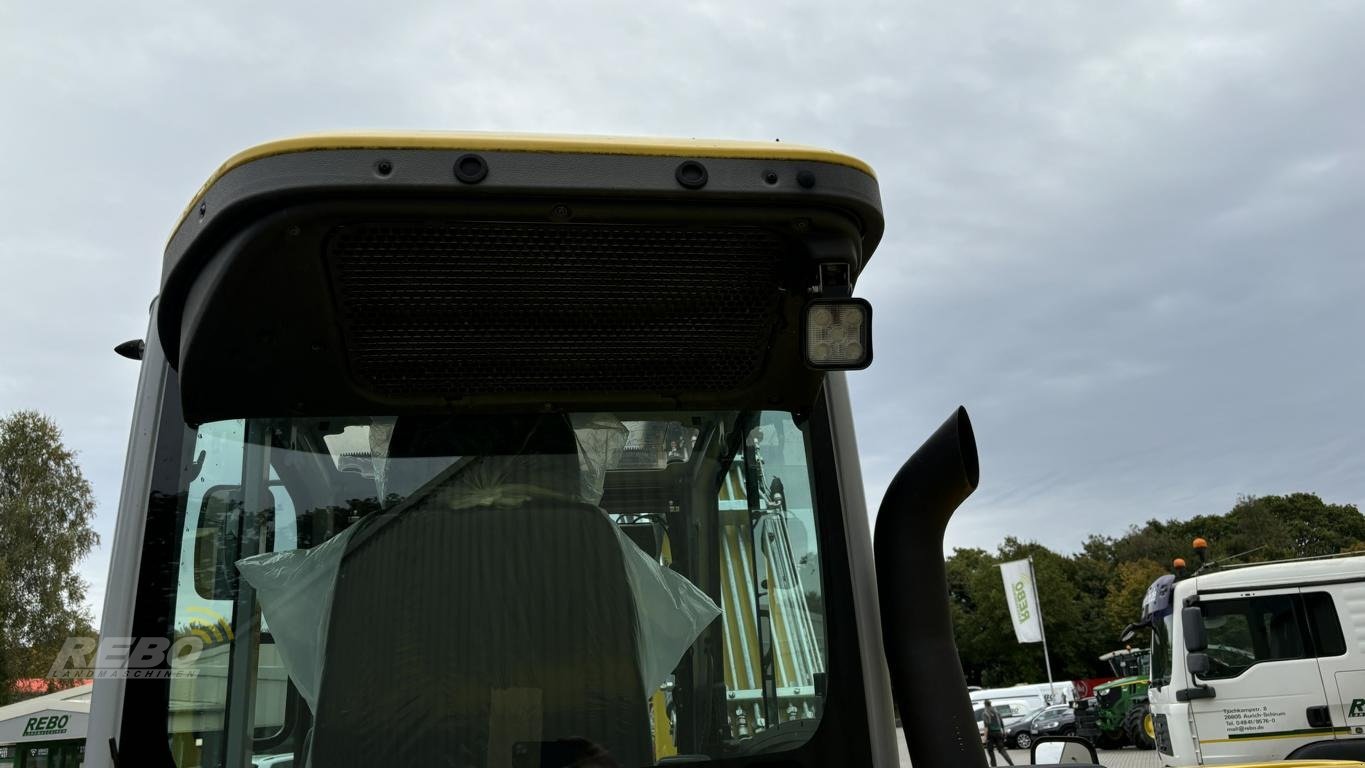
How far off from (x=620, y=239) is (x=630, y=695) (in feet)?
3.06

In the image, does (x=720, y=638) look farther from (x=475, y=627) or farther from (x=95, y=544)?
(x=95, y=544)

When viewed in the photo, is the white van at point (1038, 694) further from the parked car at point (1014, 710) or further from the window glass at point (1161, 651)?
the window glass at point (1161, 651)

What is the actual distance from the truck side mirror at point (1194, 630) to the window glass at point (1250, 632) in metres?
0.23

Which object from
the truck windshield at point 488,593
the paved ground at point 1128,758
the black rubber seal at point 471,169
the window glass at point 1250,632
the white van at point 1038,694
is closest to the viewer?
the black rubber seal at point 471,169

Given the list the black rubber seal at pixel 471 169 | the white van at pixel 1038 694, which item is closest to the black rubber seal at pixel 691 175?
the black rubber seal at pixel 471 169

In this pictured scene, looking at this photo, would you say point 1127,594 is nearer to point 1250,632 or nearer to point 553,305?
point 1250,632

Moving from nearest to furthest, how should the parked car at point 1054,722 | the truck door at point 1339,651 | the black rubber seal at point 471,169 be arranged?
1. the black rubber seal at point 471,169
2. the truck door at point 1339,651
3. the parked car at point 1054,722

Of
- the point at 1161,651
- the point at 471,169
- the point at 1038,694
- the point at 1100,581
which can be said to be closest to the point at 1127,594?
the point at 1100,581

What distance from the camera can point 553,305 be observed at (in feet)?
6.90

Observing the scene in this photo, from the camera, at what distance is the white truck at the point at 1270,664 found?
10.9m

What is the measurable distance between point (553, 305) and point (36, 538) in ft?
114

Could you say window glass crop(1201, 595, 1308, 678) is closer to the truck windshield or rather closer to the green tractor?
the truck windshield

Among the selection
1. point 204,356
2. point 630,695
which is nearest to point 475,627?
point 630,695

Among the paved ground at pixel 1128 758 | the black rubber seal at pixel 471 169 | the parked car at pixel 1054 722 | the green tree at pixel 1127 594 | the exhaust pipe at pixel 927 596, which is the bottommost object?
the paved ground at pixel 1128 758
